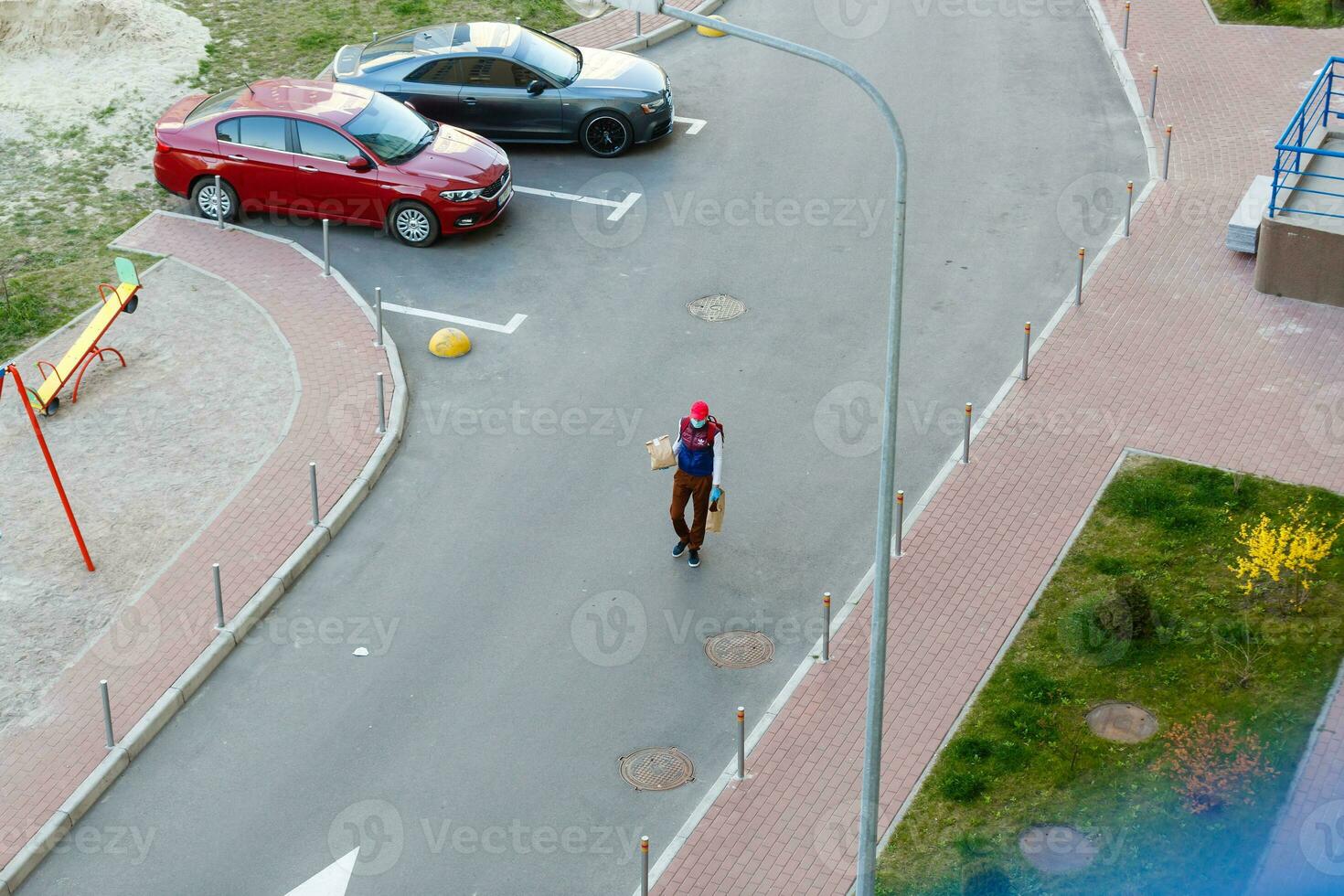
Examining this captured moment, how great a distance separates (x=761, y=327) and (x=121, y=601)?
8.30 meters

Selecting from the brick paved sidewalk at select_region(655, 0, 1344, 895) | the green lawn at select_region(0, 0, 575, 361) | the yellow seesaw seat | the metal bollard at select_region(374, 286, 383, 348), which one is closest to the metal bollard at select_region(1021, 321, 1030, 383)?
the brick paved sidewalk at select_region(655, 0, 1344, 895)

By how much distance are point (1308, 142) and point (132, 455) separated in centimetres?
1597

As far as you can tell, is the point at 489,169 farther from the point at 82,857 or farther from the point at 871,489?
the point at 82,857

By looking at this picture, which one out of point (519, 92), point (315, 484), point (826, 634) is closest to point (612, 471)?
point (315, 484)

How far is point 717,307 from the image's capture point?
19.9 metres

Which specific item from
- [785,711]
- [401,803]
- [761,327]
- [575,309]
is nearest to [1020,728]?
[785,711]

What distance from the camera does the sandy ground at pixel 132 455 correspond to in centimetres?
1513

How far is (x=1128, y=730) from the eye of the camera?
13.7 meters

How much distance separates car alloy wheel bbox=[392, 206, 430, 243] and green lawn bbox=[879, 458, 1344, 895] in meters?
9.72

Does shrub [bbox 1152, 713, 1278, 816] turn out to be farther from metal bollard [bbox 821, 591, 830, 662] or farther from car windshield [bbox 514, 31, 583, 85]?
car windshield [bbox 514, 31, 583, 85]

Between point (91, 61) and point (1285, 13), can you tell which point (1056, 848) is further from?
point (91, 61)

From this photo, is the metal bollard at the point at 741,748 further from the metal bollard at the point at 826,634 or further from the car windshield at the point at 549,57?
the car windshield at the point at 549,57

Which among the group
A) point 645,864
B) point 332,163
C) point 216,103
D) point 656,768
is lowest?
point 656,768

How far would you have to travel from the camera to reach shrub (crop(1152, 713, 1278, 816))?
13.1 metres
